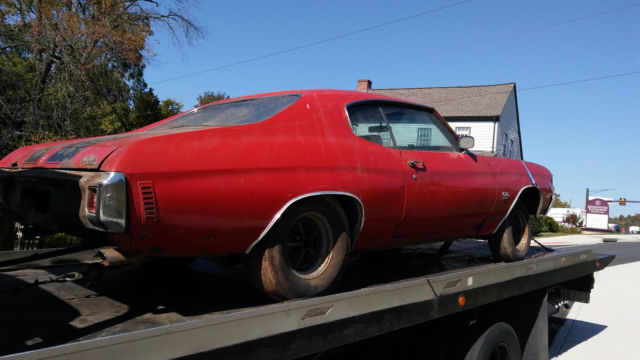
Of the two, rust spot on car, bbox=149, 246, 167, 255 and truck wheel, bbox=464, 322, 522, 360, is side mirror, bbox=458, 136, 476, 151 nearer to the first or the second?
truck wheel, bbox=464, 322, 522, 360

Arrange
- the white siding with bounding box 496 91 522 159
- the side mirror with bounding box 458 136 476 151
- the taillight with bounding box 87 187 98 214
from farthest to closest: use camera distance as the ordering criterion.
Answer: the white siding with bounding box 496 91 522 159 < the side mirror with bounding box 458 136 476 151 < the taillight with bounding box 87 187 98 214

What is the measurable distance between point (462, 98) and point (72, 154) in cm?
2784

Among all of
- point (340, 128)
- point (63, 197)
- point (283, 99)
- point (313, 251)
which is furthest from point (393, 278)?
point (63, 197)

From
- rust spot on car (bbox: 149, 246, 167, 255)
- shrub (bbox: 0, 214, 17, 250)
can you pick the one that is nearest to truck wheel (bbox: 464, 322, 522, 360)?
rust spot on car (bbox: 149, 246, 167, 255)

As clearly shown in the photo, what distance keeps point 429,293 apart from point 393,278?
515 mm

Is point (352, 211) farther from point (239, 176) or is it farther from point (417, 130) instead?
point (417, 130)

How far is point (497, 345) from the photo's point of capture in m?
3.53

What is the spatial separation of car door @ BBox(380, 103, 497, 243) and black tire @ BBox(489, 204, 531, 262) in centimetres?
47

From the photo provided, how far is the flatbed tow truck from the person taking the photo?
5.88 feet

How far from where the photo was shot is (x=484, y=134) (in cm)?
2683

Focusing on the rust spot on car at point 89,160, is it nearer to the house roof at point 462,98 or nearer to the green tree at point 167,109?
the green tree at point 167,109

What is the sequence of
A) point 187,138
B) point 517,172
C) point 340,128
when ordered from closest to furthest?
point 187,138 → point 340,128 → point 517,172

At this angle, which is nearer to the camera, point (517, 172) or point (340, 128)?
point (340, 128)

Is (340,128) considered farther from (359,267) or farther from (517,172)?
(517,172)
